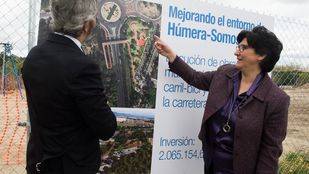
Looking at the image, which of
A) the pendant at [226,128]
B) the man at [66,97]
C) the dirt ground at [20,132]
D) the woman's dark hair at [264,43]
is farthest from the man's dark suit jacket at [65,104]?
the dirt ground at [20,132]

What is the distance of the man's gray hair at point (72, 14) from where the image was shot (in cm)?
228

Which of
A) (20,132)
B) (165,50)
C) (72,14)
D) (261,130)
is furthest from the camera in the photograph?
Answer: (20,132)

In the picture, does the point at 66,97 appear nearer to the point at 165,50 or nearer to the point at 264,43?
the point at 165,50

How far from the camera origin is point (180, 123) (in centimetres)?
356

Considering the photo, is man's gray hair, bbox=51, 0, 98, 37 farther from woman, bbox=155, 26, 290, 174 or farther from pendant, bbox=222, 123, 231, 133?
pendant, bbox=222, 123, 231, 133

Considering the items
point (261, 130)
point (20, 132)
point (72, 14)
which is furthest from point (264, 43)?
point (20, 132)

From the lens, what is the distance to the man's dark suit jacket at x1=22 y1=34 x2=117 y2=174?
89.2 inches

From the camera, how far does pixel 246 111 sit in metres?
3.12

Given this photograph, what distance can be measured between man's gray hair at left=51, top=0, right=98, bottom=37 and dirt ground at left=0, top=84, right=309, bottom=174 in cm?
526

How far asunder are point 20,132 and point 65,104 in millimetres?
10598

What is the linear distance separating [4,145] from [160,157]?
7629mm

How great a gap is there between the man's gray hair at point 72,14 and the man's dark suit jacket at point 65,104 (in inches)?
2.5

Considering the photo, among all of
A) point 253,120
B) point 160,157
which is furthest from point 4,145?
point 253,120

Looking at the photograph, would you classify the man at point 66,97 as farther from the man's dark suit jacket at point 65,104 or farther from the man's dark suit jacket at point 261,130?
the man's dark suit jacket at point 261,130
